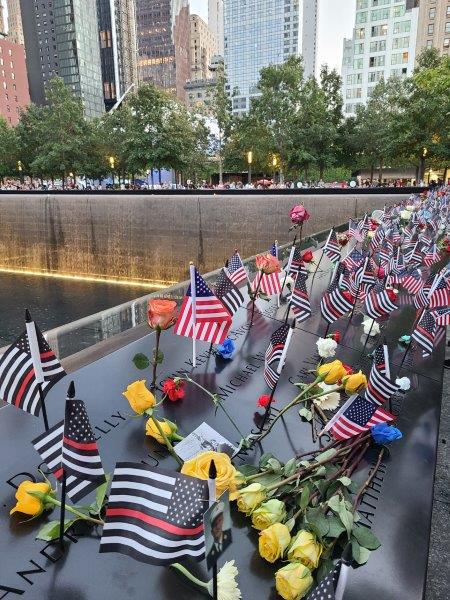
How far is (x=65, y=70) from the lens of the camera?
97.9 m

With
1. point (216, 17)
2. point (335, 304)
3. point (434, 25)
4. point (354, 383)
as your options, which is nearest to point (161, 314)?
point (354, 383)

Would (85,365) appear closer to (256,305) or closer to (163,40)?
(256,305)

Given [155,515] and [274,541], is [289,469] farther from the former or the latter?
[155,515]

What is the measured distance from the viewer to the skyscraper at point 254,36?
399 feet

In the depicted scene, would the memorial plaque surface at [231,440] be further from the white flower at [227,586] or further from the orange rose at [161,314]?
the orange rose at [161,314]

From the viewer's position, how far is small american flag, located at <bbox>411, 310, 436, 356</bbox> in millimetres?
3248

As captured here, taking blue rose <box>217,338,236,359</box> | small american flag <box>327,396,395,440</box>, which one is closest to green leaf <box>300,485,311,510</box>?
small american flag <box>327,396,395,440</box>

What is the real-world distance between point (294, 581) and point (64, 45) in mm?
116243

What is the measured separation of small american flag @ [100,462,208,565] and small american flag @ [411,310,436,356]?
2489 mm

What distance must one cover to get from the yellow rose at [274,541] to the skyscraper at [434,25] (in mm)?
79458

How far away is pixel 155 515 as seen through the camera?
4.38 feet

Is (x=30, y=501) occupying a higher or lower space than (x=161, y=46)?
lower

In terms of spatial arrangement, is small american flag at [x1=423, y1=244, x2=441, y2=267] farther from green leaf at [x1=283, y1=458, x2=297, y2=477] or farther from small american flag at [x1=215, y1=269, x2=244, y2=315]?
green leaf at [x1=283, y1=458, x2=297, y2=477]

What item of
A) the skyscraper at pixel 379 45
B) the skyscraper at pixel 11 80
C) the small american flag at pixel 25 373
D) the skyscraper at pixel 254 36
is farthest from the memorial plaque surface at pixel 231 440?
the skyscraper at pixel 254 36
